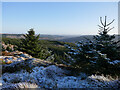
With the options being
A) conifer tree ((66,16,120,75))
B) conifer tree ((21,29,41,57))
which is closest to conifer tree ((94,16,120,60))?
conifer tree ((66,16,120,75))

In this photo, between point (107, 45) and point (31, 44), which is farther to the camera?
point (31, 44)

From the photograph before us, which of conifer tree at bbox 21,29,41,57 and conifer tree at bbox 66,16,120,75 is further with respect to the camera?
conifer tree at bbox 21,29,41,57

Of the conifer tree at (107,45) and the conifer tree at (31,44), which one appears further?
the conifer tree at (31,44)

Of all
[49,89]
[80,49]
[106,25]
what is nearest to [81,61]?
[80,49]

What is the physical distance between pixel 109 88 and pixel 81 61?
3030 mm

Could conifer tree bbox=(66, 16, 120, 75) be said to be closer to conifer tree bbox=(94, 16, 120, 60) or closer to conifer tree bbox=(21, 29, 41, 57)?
conifer tree bbox=(94, 16, 120, 60)

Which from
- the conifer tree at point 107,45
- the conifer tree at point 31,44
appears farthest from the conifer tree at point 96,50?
the conifer tree at point 31,44

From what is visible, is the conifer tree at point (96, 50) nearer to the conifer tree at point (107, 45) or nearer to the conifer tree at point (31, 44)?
the conifer tree at point (107, 45)

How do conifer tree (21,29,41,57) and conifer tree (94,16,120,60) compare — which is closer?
conifer tree (94,16,120,60)

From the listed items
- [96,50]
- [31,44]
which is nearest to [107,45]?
[96,50]

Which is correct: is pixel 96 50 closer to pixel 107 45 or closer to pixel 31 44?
pixel 107 45

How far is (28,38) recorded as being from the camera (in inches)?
752

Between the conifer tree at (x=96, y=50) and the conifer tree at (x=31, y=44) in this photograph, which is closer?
the conifer tree at (x=96, y=50)

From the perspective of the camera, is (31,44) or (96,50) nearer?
(96,50)
